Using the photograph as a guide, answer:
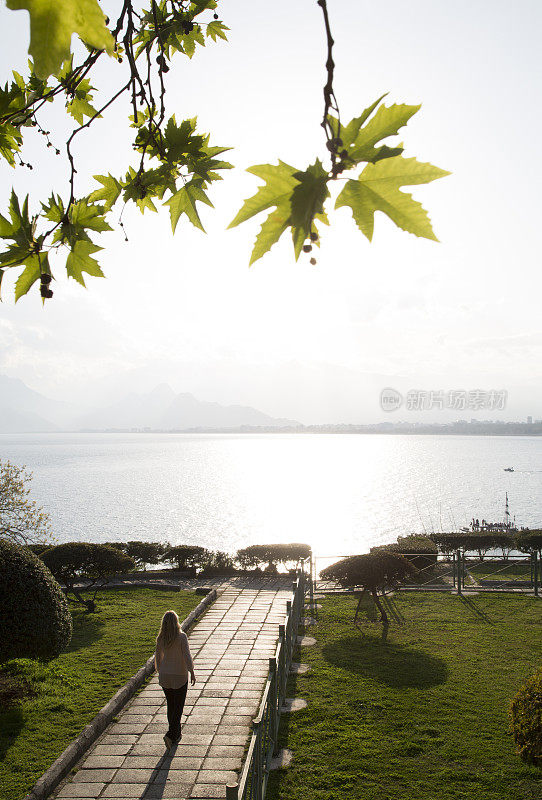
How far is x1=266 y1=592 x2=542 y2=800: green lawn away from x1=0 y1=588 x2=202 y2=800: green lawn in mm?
3144

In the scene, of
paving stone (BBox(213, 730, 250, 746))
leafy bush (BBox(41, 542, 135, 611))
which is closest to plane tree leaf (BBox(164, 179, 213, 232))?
paving stone (BBox(213, 730, 250, 746))

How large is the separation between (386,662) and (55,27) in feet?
41.1

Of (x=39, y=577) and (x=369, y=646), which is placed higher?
(x=39, y=577)

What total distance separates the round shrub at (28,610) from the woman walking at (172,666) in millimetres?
2885

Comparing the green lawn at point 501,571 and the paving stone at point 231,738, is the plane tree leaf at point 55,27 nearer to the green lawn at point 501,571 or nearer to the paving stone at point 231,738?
the paving stone at point 231,738

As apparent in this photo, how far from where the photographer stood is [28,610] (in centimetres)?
946

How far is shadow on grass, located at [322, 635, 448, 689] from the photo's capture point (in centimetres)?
1076

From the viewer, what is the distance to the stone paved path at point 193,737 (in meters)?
6.90

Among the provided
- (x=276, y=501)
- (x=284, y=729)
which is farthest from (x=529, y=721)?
(x=276, y=501)

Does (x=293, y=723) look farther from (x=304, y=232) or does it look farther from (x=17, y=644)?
(x=304, y=232)

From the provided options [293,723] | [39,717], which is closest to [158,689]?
[39,717]

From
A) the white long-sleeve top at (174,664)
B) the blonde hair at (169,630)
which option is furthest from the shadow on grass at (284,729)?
the blonde hair at (169,630)

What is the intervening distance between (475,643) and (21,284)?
44.3ft

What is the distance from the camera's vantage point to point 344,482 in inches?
4380
